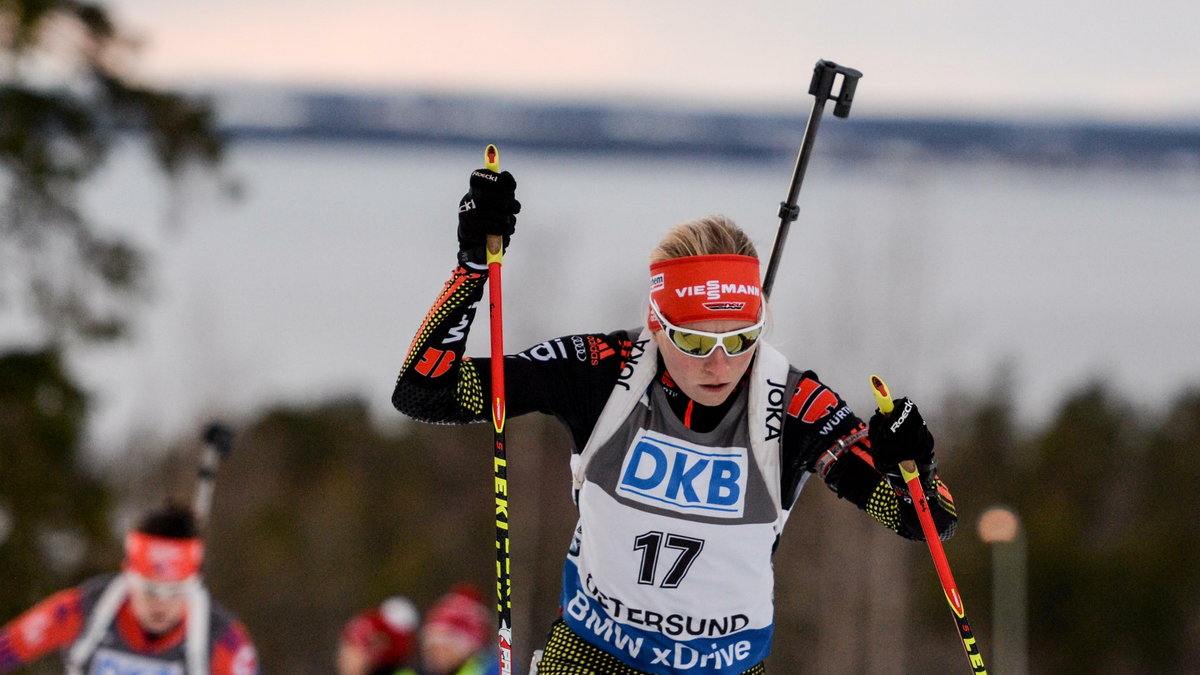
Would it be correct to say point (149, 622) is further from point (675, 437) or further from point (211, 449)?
point (675, 437)

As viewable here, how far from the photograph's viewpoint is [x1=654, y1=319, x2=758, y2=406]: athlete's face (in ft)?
9.96

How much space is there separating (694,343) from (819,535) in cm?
2518

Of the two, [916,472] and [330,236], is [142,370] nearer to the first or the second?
[916,472]

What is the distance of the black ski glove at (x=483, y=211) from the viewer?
3.16 metres

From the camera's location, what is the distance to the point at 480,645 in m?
7.21

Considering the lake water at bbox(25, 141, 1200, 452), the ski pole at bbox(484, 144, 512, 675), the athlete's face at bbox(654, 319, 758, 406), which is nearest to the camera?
the athlete's face at bbox(654, 319, 758, 406)

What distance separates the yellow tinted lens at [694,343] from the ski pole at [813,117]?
0.73 metres

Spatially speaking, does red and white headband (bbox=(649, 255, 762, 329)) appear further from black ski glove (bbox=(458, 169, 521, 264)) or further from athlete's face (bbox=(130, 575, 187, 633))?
athlete's face (bbox=(130, 575, 187, 633))

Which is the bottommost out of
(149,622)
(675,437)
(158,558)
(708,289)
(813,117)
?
(149,622)

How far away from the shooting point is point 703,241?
322cm

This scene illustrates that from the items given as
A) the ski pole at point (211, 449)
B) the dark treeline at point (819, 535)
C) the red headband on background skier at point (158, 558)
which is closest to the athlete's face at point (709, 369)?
→ the red headband on background skier at point (158, 558)

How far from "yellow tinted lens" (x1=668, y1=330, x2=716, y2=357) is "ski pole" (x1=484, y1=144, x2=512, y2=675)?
0.41 meters

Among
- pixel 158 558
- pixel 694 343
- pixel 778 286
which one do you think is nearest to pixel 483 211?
pixel 694 343

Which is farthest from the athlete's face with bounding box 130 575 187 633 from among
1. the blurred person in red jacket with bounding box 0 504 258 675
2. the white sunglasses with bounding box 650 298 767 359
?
the white sunglasses with bounding box 650 298 767 359
